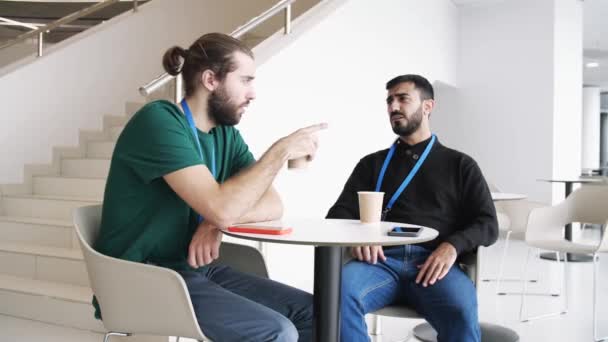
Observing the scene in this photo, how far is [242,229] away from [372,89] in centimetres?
433

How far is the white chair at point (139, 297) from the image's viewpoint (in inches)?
60.9

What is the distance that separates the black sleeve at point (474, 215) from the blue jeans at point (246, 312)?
0.72 m

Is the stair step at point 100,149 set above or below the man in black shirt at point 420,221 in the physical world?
above

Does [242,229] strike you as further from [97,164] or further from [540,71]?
[540,71]

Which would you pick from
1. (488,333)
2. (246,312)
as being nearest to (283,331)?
(246,312)

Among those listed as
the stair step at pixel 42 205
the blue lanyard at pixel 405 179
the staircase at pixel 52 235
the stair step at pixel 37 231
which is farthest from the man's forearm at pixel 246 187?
the stair step at pixel 42 205

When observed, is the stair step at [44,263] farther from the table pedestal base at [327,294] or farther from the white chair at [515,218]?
the white chair at [515,218]

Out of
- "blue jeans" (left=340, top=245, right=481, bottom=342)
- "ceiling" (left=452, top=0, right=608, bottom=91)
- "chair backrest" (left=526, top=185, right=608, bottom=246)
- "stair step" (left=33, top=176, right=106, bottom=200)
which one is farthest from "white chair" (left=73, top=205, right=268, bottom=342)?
"ceiling" (left=452, top=0, right=608, bottom=91)

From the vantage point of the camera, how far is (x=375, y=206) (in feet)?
6.53

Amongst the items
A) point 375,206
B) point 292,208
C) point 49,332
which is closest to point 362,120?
point 292,208

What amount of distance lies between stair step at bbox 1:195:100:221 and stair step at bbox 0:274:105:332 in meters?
0.63

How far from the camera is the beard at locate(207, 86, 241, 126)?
1.80 metres

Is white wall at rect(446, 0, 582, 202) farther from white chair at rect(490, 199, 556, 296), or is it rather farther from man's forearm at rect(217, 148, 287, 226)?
man's forearm at rect(217, 148, 287, 226)

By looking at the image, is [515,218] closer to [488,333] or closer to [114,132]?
[488,333]
